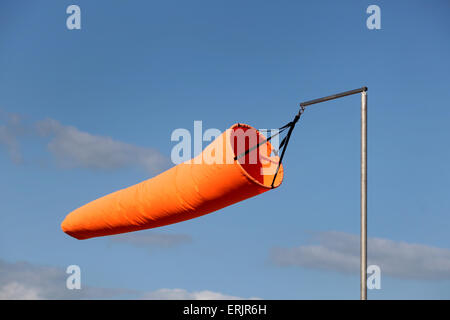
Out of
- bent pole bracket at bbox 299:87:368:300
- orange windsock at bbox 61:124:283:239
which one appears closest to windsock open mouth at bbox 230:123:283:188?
orange windsock at bbox 61:124:283:239

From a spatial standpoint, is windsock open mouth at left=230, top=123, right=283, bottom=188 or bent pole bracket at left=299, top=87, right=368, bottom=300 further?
bent pole bracket at left=299, top=87, right=368, bottom=300

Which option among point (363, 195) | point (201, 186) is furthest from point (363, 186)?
point (201, 186)

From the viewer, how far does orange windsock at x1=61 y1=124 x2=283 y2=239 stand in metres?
9.50

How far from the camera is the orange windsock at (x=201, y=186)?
31.2 feet

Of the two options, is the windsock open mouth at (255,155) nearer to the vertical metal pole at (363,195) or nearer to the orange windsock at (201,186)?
the orange windsock at (201,186)

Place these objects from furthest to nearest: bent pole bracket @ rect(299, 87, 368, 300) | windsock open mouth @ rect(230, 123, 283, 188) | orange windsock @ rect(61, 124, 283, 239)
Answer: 1. bent pole bracket @ rect(299, 87, 368, 300)
2. windsock open mouth @ rect(230, 123, 283, 188)
3. orange windsock @ rect(61, 124, 283, 239)

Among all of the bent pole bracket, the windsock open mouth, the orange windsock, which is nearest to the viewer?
the orange windsock

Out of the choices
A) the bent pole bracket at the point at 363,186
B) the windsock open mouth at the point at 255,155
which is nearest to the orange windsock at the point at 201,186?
the windsock open mouth at the point at 255,155

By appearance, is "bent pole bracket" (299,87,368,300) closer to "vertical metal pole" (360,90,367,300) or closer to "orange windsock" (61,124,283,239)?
"vertical metal pole" (360,90,367,300)

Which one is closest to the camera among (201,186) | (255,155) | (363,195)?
(201,186)

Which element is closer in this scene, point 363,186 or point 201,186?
point 201,186

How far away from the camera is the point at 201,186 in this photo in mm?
9891

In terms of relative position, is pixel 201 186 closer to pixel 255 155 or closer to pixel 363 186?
pixel 255 155
